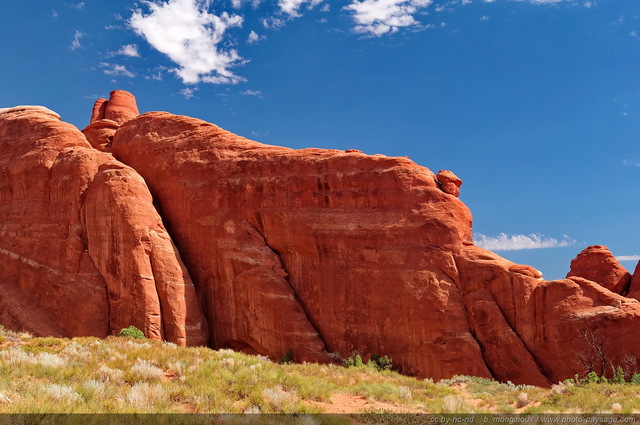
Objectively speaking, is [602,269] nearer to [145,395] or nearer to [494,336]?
[494,336]

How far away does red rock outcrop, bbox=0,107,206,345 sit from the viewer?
2988 centimetres

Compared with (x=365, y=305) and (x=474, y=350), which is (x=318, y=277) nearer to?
A: (x=365, y=305)

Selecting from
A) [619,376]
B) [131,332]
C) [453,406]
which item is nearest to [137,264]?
[131,332]

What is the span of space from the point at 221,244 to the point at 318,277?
745 centimetres

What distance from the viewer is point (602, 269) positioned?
52000 millimetres

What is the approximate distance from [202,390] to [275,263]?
20206 millimetres

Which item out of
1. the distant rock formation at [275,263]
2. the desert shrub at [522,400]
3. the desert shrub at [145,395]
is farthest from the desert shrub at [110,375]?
the distant rock formation at [275,263]

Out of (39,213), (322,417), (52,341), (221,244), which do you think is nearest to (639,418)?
(322,417)

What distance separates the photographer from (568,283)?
83.9 ft

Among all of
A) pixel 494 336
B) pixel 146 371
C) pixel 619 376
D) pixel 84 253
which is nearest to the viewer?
pixel 146 371

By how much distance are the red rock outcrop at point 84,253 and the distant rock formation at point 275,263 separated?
0.35 feet

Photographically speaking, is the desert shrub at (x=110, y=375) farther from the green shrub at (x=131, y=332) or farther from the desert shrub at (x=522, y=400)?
the green shrub at (x=131, y=332)

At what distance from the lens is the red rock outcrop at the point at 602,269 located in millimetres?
50000

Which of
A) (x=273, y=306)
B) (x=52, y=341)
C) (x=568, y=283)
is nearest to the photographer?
(x=52, y=341)
